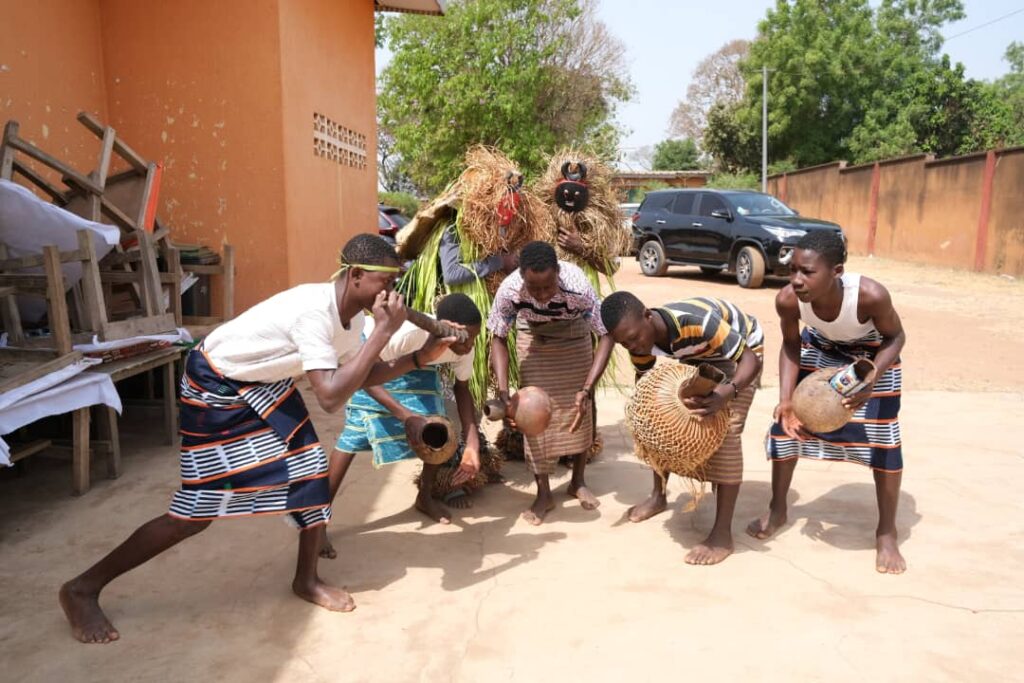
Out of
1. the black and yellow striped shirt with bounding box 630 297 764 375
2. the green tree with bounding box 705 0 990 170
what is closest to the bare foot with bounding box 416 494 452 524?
the black and yellow striped shirt with bounding box 630 297 764 375

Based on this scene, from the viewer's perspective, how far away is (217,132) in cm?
616

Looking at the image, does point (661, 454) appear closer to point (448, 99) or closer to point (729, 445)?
point (729, 445)

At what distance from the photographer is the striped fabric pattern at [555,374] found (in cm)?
397

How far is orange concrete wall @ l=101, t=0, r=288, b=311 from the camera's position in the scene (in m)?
6.05

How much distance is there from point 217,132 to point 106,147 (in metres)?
1.56

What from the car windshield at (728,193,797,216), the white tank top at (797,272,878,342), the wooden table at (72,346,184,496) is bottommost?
the wooden table at (72,346,184,496)

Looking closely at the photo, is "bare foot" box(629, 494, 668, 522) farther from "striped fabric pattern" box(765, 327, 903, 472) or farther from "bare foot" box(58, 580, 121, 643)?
"bare foot" box(58, 580, 121, 643)

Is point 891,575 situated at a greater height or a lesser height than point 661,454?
lesser

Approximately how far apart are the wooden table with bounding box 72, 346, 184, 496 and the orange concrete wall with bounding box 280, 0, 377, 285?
5.42ft

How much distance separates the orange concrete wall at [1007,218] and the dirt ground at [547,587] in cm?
1106

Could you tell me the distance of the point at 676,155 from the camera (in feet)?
129

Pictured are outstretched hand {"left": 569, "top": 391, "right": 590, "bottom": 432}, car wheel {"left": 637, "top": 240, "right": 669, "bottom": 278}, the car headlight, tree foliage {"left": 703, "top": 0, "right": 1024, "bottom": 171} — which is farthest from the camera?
tree foliage {"left": 703, "top": 0, "right": 1024, "bottom": 171}

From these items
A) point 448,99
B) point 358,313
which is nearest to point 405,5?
point 358,313

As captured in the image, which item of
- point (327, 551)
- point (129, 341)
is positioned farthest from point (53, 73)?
point (327, 551)
